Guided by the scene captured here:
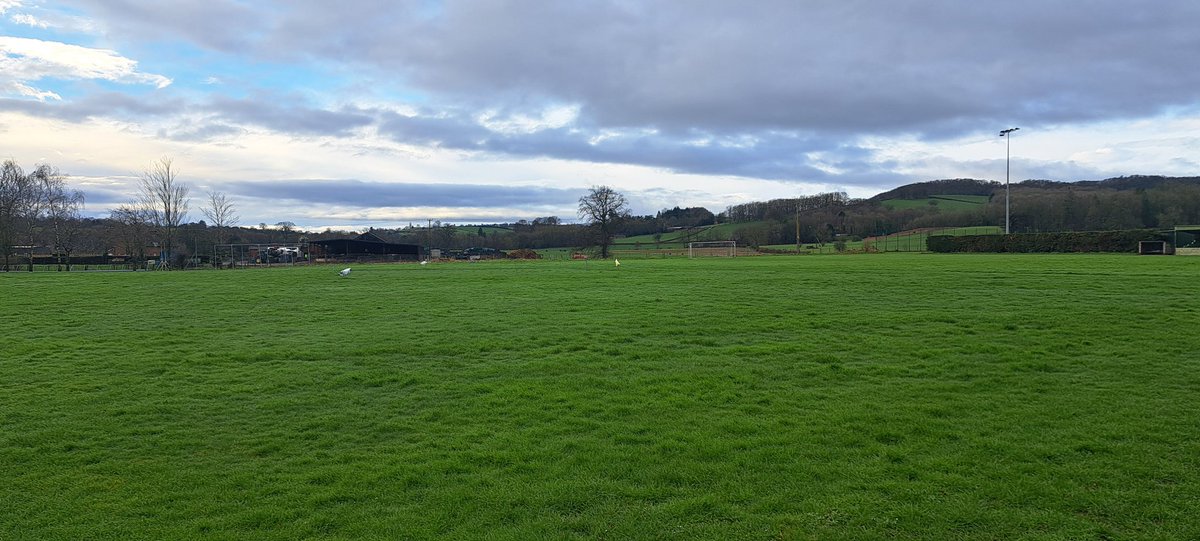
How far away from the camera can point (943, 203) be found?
128 meters

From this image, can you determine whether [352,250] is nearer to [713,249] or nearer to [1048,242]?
[713,249]

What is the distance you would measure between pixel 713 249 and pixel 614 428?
275 feet

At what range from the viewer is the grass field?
4961 mm

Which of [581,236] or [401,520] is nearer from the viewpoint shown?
[401,520]

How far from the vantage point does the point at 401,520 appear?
4988 millimetres

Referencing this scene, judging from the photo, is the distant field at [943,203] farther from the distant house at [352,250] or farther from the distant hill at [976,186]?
the distant house at [352,250]

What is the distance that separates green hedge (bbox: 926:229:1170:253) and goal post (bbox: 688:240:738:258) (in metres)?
21.7

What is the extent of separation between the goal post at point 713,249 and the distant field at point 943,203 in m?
50.5

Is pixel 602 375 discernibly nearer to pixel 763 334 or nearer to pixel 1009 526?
pixel 763 334

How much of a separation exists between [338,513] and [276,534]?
0.45 metres

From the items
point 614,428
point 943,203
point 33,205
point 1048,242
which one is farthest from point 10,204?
point 943,203

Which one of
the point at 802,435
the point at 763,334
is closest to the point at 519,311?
the point at 763,334

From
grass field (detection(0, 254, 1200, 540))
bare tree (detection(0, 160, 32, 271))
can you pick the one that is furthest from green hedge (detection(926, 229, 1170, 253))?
bare tree (detection(0, 160, 32, 271))

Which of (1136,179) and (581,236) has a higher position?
(1136,179)
